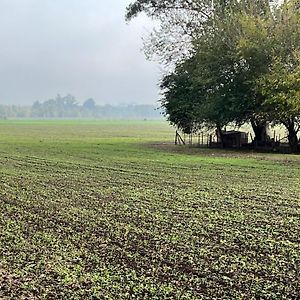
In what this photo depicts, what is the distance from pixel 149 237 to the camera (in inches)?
303

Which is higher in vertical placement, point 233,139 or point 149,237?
point 233,139

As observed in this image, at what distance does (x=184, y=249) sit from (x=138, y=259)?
30.7 inches

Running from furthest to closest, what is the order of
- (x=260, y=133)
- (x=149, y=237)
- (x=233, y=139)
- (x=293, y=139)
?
(x=233, y=139) → (x=260, y=133) → (x=293, y=139) → (x=149, y=237)

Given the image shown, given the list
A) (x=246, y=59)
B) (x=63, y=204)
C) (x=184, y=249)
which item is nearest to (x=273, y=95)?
(x=246, y=59)

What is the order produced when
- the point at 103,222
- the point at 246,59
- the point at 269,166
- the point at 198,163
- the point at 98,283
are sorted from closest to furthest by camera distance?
the point at 98,283 < the point at 103,222 < the point at 269,166 < the point at 198,163 < the point at 246,59

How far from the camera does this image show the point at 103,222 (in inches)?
344

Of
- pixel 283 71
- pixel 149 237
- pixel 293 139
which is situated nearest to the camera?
pixel 149 237

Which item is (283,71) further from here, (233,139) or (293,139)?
(233,139)

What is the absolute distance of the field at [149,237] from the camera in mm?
5555

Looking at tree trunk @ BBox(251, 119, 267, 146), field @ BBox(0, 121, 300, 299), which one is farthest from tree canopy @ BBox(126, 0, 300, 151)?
field @ BBox(0, 121, 300, 299)

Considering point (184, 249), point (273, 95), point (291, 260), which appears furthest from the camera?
point (273, 95)

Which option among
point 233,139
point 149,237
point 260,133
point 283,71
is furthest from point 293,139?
point 149,237

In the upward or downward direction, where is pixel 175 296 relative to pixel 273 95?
downward

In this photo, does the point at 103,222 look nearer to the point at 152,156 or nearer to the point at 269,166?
the point at 269,166
